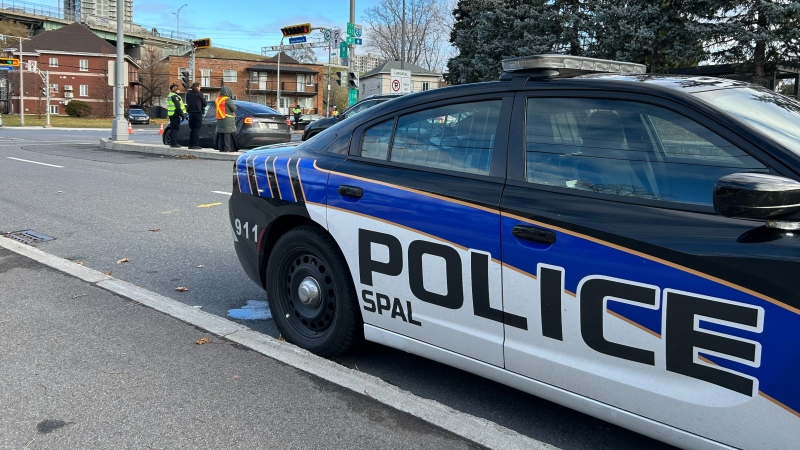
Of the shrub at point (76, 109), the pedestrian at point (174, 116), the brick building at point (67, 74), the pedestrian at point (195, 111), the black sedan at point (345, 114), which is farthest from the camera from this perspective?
the brick building at point (67, 74)

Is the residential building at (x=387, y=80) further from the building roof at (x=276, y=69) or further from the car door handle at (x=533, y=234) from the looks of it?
the building roof at (x=276, y=69)

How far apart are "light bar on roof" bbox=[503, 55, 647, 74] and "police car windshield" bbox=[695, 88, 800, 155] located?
59 cm

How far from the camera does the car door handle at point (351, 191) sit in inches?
140

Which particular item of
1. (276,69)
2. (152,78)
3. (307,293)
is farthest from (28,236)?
(276,69)

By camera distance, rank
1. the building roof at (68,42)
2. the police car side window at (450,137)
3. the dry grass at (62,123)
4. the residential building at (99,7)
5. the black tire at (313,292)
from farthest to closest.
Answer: the residential building at (99,7)
the building roof at (68,42)
the dry grass at (62,123)
the black tire at (313,292)
the police car side window at (450,137)

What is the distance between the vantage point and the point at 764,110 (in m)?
2.83

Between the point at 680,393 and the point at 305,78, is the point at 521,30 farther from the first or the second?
the point at 305,78

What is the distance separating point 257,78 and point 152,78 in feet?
44.7

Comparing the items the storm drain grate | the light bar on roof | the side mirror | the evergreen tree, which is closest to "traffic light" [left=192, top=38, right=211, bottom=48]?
the evergreen tree

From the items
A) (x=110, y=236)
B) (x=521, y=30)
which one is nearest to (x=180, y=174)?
(x=110, y=236)

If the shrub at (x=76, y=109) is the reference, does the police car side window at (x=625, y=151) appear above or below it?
below

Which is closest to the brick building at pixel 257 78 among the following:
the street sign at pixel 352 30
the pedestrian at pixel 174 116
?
the street sign at pixel 352 30

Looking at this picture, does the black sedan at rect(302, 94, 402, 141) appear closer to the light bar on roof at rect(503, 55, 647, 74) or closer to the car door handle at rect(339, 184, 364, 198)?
the car door handle at rect(339, 184, 364, 198)

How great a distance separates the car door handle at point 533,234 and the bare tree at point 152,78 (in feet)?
267
